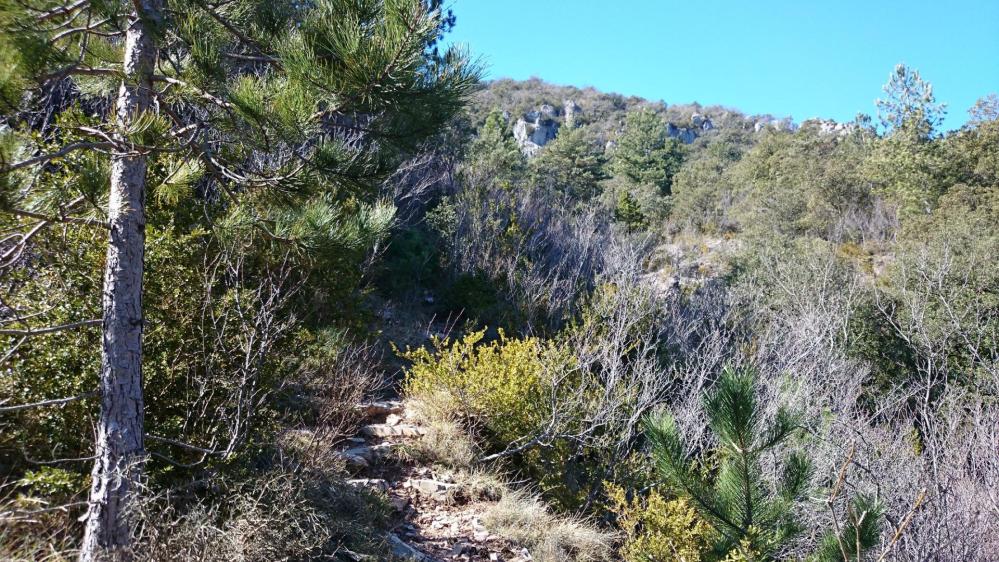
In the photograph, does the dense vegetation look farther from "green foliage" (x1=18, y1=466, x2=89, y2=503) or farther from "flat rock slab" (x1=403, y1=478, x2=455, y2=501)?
"flat rock slab" (x1=403, y1=478, x2=455, y2=501)

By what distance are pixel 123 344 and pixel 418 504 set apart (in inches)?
113

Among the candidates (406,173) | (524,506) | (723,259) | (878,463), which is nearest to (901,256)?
(723,259)

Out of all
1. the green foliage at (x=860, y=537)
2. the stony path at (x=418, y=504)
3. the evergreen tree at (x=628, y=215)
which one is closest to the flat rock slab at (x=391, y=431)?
the stony path at (x=418, y=504)

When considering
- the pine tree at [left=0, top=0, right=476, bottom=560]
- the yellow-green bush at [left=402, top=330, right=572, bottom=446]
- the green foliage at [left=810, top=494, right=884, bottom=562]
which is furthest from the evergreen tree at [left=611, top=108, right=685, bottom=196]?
the pine tree at [left=0, top=0, right=476, bottom=560]

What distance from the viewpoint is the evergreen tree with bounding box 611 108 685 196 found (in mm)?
31672

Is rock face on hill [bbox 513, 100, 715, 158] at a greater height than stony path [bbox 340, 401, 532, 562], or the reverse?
rock face on hill [bbox 513, 100, 715, 158]

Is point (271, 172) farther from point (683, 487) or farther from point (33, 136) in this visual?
point (683, 487)

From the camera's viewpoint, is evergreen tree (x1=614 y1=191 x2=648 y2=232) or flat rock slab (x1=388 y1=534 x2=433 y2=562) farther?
evergreen tree (x1=614 y1=191 x2=648 y2=232)

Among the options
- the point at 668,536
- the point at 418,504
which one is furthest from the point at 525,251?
the point at 668,536

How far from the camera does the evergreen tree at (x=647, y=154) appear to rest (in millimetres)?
31672

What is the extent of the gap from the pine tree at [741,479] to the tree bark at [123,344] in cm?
244

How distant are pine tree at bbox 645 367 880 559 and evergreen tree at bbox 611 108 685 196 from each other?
29019 millimetres

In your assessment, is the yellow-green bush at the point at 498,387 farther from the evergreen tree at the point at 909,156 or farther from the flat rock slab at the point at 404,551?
the evergreen tree at the point at 909,156

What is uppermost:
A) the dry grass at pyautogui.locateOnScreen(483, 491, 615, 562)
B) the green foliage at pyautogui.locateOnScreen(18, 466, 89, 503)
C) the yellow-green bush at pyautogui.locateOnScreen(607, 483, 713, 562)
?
the green foliage at pyautogui.locateOnScreen(18, 466, 89, 503)
